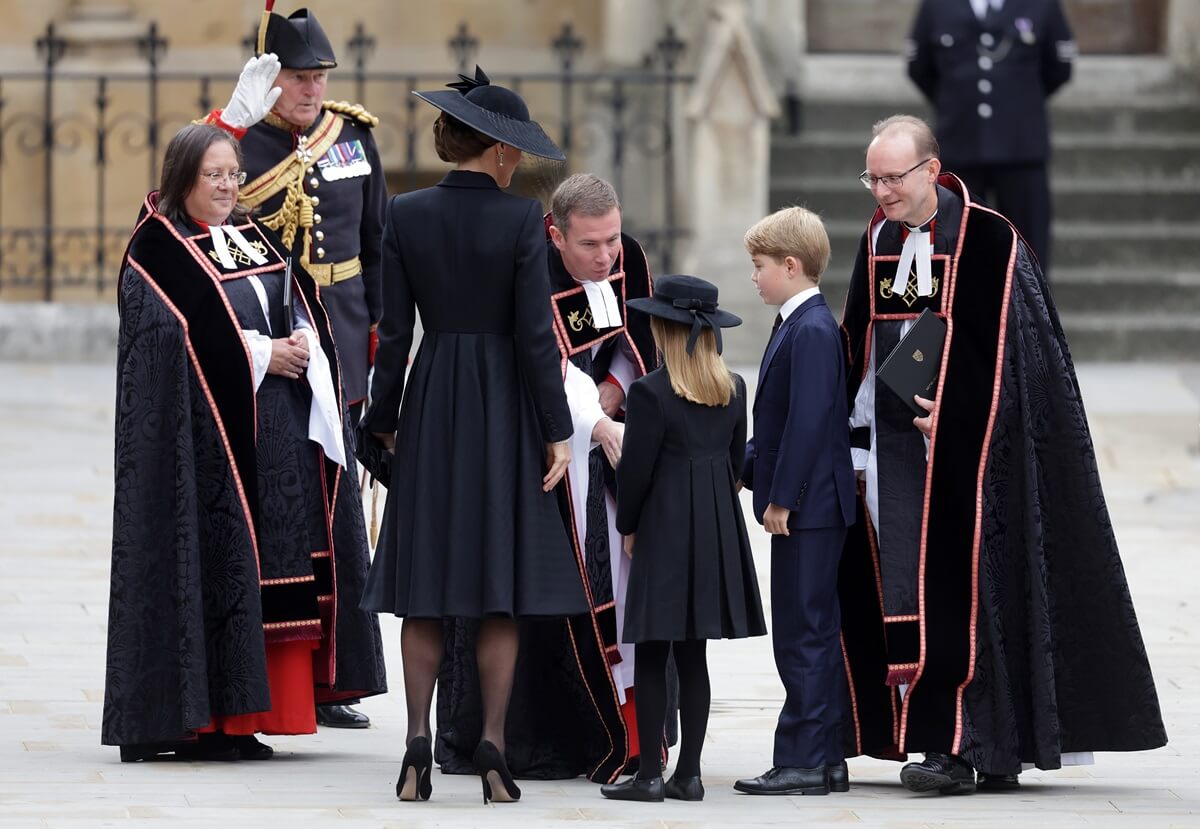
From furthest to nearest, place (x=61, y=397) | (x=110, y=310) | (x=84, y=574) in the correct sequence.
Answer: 1. (x=110, y=310)
2. (x=61, y=397)
3. (x=84, y=574)

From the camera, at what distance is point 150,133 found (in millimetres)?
14516

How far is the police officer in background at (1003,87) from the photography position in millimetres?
13375

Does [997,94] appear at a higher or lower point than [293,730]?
higher

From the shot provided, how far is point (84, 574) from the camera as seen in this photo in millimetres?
9281

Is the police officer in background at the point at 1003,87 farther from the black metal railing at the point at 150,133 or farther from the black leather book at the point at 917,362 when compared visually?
the black leather book at the point at 917,362

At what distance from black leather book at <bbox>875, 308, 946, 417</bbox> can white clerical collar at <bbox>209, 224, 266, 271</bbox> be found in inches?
68.5

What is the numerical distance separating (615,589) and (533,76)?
8.35 m

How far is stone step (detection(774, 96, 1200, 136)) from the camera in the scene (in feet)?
51.2

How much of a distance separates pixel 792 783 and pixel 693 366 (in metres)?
1.06

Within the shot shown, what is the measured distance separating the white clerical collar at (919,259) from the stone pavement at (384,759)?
1270mm

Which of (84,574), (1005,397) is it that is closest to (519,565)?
(1005,397)

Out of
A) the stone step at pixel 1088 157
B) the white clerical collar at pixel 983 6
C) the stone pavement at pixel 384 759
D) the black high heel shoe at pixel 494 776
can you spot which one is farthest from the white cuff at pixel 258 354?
the stone step at pixel 1088 157

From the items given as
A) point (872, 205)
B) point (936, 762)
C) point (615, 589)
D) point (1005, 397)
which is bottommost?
point (936, 762)

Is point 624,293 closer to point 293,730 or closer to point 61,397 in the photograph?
point 293,730
